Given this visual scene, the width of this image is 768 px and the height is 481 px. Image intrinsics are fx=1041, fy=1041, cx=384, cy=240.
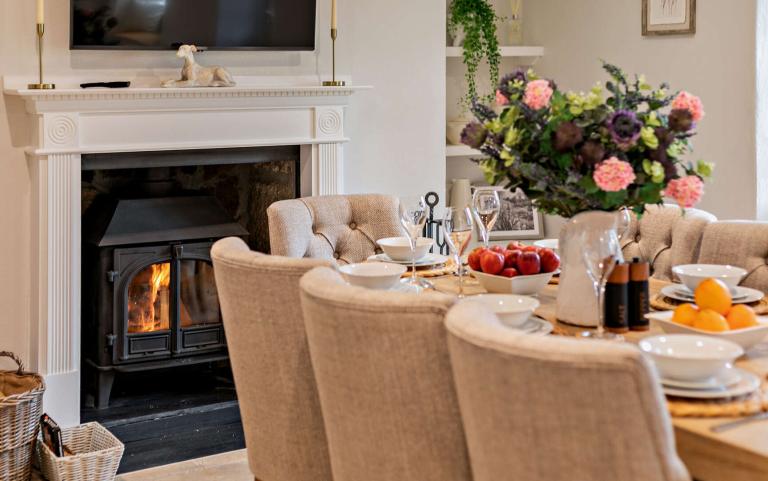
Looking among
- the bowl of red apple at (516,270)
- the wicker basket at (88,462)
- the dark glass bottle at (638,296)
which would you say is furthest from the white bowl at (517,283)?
the wicker basket at (88,462)

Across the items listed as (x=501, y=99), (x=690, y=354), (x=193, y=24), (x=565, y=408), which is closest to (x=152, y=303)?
(x=193, y=24)

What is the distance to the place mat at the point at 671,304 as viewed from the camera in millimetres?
2330

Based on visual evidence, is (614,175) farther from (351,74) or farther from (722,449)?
(351,74)

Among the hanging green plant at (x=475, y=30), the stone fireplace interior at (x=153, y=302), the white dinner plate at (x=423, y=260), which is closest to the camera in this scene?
the white dinner plate at (x=423, y=260)

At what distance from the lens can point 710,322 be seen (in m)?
1.97

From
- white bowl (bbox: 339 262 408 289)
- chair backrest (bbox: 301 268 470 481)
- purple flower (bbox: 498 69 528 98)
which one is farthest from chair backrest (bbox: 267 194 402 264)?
chair backrest (bbox: 301 268 470 481)

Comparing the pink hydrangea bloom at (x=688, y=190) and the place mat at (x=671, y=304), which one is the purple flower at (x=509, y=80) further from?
the place mat at (x=671, y=304)

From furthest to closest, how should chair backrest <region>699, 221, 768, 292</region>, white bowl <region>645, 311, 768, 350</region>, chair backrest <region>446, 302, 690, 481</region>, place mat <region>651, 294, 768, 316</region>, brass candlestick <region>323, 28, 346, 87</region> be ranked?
1. brass candlestick <region>323, 28, 346, 87</region>
2. chair backrest <region>699, 221, 768, 292</region>
3. place mat <region>651, 294, 768, 316</region>
4. white bowl <region>645, 311, 768, 350</region>
5. chair backrest <region>446, 302, 690, 481</region>

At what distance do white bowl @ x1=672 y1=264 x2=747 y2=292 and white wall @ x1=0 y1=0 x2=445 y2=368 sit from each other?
222 cm

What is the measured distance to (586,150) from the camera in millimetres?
2039

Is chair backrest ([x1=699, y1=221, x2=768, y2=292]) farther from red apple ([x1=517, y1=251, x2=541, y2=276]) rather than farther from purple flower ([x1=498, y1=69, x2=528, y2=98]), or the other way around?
purple flower ([x1=498, y1=69, x2=528, y2=98])

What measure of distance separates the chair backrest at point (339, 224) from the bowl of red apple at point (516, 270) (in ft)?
2.80

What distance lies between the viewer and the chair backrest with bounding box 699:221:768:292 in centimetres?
280

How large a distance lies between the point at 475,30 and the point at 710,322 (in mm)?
3357
